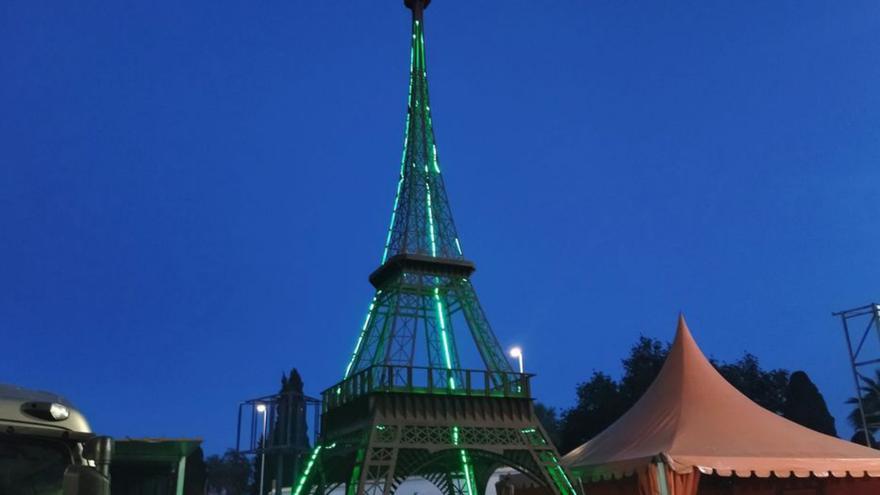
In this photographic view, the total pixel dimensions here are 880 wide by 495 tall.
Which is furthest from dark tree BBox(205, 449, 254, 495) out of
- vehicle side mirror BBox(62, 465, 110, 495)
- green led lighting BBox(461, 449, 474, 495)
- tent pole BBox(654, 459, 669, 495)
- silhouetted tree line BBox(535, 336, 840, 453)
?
vehicle side mirror BBox(62, 465, 110, 495)

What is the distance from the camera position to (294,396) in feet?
149

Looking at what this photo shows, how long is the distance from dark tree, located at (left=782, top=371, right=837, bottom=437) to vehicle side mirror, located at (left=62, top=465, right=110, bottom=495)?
48.1 metres

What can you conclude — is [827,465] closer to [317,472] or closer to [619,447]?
[619,447]

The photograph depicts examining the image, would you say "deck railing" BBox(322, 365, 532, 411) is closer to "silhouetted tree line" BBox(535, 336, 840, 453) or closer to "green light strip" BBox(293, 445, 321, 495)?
"green light strip" BBox(293, 445, 321, 495)

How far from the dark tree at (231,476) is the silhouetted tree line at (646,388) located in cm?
4343

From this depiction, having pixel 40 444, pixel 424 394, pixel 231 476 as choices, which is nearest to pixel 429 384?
pixel 424 394

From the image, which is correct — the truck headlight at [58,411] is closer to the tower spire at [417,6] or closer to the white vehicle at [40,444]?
the white vehicle at [40,444]

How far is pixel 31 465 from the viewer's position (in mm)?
5316

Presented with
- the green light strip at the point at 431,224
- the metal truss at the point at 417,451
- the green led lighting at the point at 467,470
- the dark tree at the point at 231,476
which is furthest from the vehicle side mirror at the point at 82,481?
the dark tree at the point at 231,476

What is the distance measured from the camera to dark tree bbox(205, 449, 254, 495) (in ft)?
257

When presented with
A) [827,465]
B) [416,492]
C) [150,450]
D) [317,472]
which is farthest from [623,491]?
[416,492]

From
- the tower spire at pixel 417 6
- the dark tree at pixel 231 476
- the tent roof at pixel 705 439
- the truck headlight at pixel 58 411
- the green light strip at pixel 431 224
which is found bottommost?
the truck headlight at pixel 58 411

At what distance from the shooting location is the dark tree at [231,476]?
78.4 m

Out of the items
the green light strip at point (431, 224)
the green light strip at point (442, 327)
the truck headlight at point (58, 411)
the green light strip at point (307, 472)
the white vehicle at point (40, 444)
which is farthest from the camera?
the green light strip at point (431, 224)
